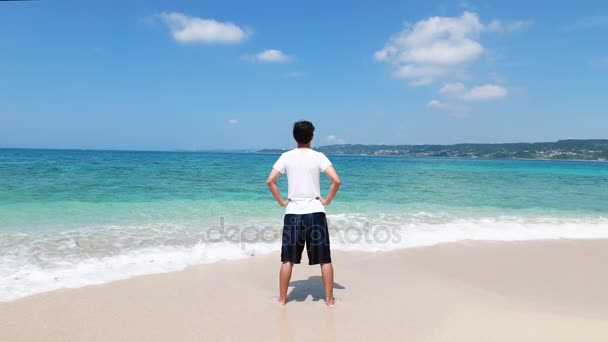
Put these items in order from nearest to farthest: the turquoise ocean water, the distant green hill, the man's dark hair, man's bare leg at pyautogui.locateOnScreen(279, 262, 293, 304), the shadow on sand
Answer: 1. the man's dark hair
2. man's bare leg at pyautogui.locateOnScreen(279, 262, 293, 304)
3. the shadow on sand
4. the turquoise ocean water
5. the distant green hill

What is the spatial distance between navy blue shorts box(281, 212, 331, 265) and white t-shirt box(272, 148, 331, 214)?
77 millimetres

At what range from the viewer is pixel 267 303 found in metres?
3.89

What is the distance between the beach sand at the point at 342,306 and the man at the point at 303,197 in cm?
63

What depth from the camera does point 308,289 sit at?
4.41m

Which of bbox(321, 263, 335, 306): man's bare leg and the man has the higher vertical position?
the man

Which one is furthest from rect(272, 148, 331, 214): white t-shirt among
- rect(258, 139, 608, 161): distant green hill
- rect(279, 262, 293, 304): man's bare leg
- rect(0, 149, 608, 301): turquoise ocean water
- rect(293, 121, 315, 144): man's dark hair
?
rect(258, 139, 608, 161): distant green hill

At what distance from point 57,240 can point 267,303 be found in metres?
4.83

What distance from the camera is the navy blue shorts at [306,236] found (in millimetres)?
3688

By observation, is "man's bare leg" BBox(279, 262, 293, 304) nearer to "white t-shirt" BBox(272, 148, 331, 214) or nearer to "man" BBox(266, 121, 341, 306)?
"man" BBox(266, 121, 341, 306)
